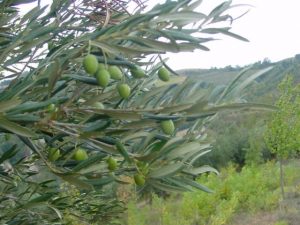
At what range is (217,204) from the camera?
11.7m

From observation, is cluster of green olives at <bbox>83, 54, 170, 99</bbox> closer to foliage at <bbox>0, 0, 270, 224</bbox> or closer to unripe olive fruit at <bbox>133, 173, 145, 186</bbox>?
foliage at <bbox>0, 0, 270, 224</bbox>

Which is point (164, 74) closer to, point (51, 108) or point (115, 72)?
point (115, 72)

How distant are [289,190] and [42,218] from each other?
1380 centimetres

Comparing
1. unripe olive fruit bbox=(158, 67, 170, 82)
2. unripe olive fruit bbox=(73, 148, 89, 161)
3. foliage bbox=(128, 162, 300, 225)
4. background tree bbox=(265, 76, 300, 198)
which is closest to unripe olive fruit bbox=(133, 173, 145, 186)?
unripe olive fruit bbox=(73, 148, 89, 161)

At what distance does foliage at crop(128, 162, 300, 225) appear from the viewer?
10188mm

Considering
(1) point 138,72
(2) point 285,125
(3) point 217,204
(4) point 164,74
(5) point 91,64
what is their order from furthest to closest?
(2) point 285,125 → (3) point 217,204 → (4) point 164,74 → (1) point 138,72 → (5) point 91,64

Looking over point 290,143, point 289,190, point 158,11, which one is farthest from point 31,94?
point 289,190

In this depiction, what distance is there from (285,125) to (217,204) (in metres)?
2.63

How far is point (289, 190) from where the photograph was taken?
15008mm

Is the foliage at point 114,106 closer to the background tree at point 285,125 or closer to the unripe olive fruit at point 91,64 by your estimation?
the unripe olive fruit at point 91,64

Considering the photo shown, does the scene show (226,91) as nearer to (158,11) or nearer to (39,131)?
(158,11)

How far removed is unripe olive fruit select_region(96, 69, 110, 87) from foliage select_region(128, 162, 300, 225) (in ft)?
27.0

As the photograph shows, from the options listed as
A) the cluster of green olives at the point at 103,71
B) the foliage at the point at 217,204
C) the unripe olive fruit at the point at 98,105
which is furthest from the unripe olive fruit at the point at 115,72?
the foliage at the point at 217,204

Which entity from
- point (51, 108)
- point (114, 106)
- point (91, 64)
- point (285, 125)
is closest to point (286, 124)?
point (285, 125)
